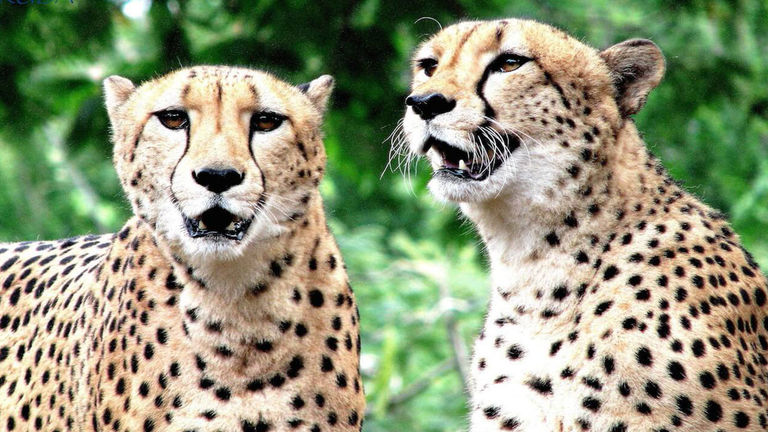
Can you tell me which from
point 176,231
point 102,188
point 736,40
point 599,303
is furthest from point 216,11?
point 102,188

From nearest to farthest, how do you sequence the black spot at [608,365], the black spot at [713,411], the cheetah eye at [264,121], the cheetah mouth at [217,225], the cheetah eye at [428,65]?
1. the black spot at [713,411]
2. the black spot at [608,365]
3. the cheetah mouth at [217,225]
4. the cheetah eye at [264,121]
5. the cheetah eye at [428,65]

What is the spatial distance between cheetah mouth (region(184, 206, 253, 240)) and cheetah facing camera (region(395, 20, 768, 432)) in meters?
0.75

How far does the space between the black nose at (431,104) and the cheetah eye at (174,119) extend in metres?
0.88

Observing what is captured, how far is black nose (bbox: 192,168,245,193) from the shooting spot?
4406 mm

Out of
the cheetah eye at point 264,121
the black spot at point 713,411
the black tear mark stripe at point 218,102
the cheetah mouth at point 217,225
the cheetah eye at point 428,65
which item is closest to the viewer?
the black spot at point 713,411

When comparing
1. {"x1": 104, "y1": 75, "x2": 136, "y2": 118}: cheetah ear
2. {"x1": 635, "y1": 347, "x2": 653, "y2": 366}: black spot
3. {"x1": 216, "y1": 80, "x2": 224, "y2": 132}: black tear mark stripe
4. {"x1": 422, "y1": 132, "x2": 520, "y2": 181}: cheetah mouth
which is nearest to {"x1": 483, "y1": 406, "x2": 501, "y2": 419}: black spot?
{"x1": 635, "y1": 347, "x2": 653, "y2": 366}: black spot

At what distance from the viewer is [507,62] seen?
4832 millimetres

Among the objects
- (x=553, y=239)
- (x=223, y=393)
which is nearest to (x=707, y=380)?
(x=553, y=239)

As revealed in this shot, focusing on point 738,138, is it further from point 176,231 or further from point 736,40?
point 176,231

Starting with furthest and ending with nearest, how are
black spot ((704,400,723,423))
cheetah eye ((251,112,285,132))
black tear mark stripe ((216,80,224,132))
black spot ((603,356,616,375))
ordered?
cheetah eye ((251,112,285,132)) < black tear mark stripe ((216,80,224,132)) < black spot ((603,356,616,375)) < black spot ((704,400,723,423))

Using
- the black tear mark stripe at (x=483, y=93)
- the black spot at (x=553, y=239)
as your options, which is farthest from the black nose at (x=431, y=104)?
the black spot at (x=553, y=239)

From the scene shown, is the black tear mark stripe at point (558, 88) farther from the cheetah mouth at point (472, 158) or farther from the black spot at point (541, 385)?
the black spot at point (541, 385)

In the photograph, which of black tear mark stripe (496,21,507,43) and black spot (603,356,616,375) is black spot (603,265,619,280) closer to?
black spot (603,356,616,375)

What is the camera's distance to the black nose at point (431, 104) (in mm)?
4602
